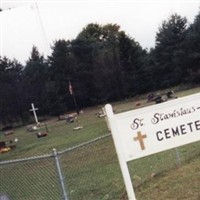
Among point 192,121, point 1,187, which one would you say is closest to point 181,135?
point 192,121

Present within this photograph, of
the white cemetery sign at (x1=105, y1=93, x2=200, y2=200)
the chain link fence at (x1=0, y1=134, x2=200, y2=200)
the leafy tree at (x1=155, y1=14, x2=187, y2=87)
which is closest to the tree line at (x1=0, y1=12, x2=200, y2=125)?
the leafy tree at (x1=155, y1=14, x2=187, y2=87)

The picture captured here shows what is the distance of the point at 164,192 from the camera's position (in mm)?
8328

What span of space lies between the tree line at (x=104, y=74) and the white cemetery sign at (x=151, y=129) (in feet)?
176

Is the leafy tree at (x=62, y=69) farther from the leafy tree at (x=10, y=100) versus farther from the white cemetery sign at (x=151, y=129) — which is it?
the white cemetery sign at (x=151, y=129)

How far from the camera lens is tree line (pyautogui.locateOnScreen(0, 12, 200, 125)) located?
6144cm

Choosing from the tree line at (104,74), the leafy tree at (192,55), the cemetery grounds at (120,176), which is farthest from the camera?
the tree line at (104,74)

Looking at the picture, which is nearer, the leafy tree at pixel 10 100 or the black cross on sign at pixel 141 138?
the black cross on sign at pixel 141 138

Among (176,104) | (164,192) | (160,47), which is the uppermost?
(160,47)

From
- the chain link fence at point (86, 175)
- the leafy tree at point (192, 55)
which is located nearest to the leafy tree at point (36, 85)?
the leafy tree at point (192, 55)

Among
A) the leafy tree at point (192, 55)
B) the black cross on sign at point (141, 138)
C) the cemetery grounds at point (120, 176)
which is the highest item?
the leafy tree at point (192, 55)

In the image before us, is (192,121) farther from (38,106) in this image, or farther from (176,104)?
(38,106)

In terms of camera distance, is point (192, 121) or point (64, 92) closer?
point (192, 121)

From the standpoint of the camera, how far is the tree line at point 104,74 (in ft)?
202

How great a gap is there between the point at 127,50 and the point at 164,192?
58.1 m
